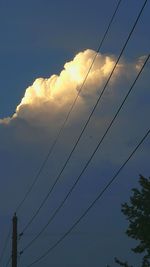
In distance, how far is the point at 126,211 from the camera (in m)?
76.7

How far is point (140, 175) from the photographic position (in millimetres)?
79438

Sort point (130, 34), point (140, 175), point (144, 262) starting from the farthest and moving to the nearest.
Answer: point (140, 175) → point (144, 262) → point (130, 34)

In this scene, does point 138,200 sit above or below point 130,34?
above

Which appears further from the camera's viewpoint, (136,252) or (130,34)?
(136,252)

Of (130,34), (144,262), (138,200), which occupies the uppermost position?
(138,200)

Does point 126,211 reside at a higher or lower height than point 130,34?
higher

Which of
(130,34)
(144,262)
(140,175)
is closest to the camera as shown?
(130,34)

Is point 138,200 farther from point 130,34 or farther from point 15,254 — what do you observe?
point 130,34

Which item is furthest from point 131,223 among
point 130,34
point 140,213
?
point 130,34

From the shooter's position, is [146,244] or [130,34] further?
[146,244]

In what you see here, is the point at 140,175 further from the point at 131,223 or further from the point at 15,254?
the point at 15,254

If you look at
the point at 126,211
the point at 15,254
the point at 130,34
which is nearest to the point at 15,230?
the point at 15,254

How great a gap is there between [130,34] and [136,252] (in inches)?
1219

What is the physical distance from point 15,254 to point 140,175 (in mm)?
11174
